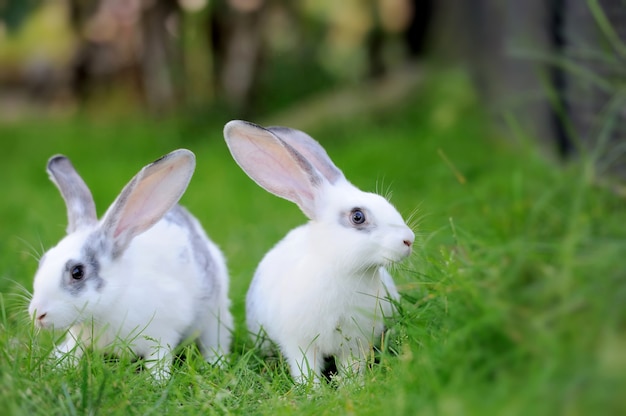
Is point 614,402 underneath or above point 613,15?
underneath

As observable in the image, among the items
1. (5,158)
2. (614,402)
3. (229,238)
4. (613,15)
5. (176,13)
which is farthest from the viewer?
(176,13)

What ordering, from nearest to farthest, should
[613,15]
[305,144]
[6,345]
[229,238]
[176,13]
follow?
1. [6,345]
2. [305,144]
3. [613,15]
4. [229,238]
5. [176,13]

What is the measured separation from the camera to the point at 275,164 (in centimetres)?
409

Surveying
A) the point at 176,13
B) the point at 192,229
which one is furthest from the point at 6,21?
the point at 192,229

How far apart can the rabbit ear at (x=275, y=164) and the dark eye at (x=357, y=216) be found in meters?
0.25

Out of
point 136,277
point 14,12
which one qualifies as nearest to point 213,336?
point 136,277

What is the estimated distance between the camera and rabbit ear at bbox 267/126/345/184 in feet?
13.7

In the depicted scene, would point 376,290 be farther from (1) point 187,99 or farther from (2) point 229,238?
(1) point 187,99

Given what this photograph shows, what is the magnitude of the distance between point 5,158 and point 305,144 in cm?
668

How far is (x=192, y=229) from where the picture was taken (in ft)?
15.1

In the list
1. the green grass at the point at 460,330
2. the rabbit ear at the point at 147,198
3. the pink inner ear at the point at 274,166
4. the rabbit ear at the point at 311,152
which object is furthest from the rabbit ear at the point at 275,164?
the green grass at the point at 460,330

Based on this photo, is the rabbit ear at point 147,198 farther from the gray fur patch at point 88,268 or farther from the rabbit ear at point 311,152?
the rabbit ear at point 311,152

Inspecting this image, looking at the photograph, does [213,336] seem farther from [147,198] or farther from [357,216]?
[357,216]

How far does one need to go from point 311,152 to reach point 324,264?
2.01 ft
